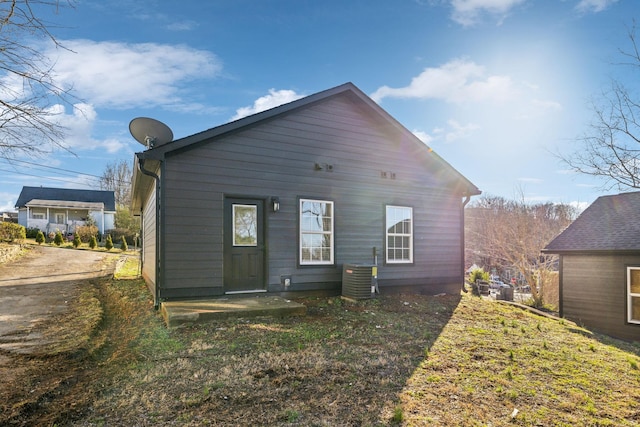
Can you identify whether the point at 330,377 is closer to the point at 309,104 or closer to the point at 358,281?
the point at 358,281

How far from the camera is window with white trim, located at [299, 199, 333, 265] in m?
8.27

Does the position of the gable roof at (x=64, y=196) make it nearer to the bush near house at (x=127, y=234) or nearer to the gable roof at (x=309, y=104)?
the bush near house at (x=127, y=234)

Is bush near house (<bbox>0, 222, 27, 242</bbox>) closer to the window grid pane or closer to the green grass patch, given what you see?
the green grass patch

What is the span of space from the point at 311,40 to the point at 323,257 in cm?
627

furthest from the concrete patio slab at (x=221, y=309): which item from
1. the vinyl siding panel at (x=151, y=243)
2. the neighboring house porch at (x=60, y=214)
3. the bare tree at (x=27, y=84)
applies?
the neighboring house porch at (x=60, y=214)

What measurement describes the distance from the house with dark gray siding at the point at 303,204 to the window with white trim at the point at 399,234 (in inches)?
1.1

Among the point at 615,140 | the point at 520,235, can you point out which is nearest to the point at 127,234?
the point at 520,235

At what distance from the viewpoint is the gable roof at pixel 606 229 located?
1106 cm

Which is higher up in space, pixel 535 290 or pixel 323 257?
pixel 323 257

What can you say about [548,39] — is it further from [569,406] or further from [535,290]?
[535,290]

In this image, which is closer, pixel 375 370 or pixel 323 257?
pixel 375 370

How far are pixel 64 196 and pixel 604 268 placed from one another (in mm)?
37537

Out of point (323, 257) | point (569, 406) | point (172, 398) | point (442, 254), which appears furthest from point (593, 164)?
point (172, 398)

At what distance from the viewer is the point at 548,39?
33.3ft
